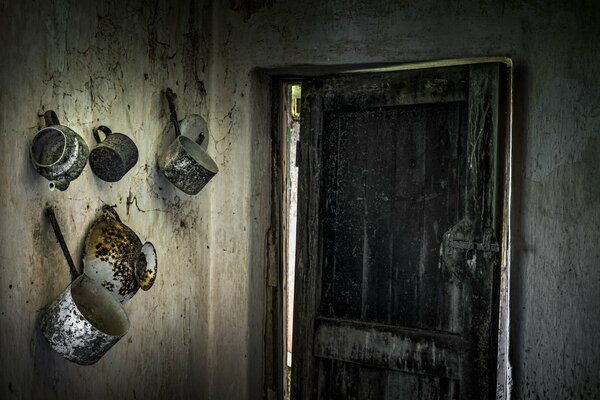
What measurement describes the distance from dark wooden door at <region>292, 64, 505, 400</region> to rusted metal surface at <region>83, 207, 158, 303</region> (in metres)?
0.73

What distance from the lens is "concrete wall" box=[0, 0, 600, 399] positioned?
58.1 inches

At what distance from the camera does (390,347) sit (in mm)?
2023

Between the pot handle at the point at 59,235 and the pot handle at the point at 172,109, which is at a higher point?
the pot handle at the point at 172,109

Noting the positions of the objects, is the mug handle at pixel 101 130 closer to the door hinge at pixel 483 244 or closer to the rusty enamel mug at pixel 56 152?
the rusty enamel mug at pixel 56 152

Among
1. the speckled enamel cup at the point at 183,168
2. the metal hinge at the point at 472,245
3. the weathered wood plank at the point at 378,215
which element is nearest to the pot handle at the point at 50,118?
the speckled enamel cup at the point at 183,168

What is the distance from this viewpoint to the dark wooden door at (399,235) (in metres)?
1.88

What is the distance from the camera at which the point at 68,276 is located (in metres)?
1.58

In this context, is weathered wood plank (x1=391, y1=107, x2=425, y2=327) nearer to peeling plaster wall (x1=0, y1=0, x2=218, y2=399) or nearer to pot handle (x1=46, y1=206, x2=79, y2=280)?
peeling plaster wall (x1=0, y1=0, x2=218, y2=399)

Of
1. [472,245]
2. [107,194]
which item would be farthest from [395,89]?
[107,194]

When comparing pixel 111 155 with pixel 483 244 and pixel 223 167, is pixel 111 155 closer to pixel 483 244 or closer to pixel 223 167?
pixel 223 167

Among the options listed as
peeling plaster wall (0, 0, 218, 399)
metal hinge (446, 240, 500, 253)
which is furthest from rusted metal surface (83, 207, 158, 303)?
metal hinge (446, 240, 500, 253)

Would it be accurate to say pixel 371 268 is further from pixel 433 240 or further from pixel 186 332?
pixel 186 332

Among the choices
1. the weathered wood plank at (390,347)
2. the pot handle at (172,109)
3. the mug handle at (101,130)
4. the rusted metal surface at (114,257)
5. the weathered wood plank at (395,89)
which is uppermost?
the weathered wood plank at (395,89)

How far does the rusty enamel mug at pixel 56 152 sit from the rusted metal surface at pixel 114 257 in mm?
228
